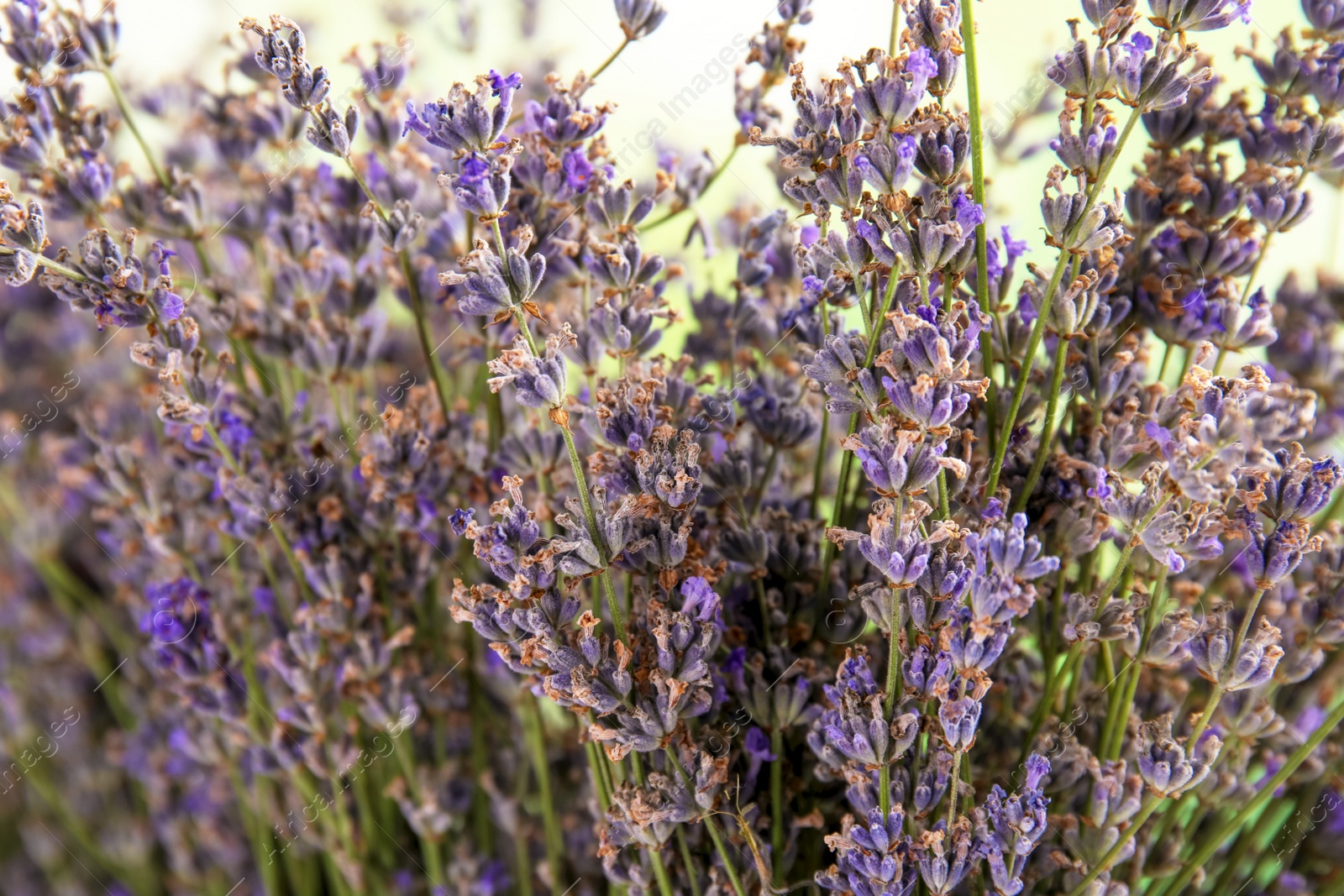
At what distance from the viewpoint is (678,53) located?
4.18 feet

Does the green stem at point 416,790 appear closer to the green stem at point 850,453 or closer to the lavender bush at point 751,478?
the lavender bush at point 751,478

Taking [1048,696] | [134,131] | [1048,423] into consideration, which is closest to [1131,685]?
[1048,696]

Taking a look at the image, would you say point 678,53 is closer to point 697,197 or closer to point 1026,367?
point 697,197

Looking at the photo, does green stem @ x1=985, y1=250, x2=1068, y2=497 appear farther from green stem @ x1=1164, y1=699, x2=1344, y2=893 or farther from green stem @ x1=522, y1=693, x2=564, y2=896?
green stem @ x1=522, y1=693, x2=564, y2=896

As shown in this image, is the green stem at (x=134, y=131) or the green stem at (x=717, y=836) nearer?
the green stem at (x=717, y=836)

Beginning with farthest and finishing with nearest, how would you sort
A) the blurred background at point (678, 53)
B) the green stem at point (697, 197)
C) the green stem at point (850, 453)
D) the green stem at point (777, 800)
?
the blurred background at point (678, 53), the green stem at point (697, 197), the green stem at point (777, 800), the green stem at point (850, 453)

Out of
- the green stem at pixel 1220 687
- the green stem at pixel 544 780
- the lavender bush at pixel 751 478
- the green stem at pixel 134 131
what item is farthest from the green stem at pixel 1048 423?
the green stem at pixel 134 131

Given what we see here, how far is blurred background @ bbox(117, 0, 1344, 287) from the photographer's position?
0.78 metres

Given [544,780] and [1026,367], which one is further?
[544,780]

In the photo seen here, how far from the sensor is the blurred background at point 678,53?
0.78 m

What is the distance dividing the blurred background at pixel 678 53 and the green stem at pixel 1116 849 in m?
0.30

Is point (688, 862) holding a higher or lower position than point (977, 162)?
lower

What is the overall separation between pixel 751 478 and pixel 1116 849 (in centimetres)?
26

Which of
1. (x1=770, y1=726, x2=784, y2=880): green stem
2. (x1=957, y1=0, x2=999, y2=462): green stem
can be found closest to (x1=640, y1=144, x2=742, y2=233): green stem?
(x1=957, y1=0, x2=999, y2=462): green stem
